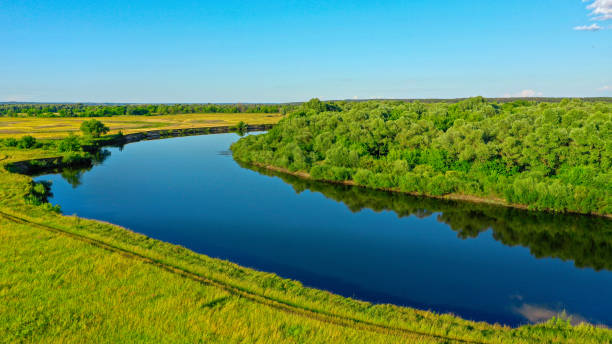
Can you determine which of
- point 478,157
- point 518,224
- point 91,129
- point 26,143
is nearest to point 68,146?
point 26,143

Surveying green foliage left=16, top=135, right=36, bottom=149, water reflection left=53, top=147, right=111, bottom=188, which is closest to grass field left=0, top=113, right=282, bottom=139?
green foliage left=16, top=135, right=36, bottom=149

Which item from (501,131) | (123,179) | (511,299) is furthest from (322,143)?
(511,299)

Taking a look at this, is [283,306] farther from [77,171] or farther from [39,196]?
[77,171]

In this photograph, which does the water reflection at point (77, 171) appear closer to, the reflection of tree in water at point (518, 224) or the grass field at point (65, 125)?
the grass field at point (65, 125)

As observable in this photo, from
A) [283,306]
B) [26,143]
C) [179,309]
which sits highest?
[26,143]

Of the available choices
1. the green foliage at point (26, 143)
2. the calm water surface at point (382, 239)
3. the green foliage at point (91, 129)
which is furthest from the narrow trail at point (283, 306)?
the green foliage at point (91, 129)

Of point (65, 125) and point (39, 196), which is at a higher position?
point (65, 125)
